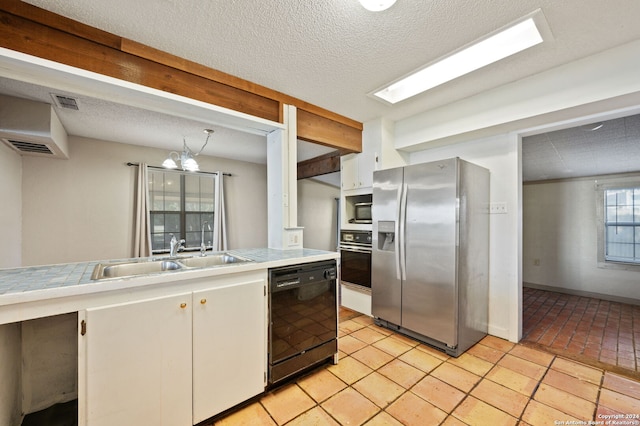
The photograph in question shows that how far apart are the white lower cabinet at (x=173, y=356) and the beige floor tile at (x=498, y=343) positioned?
220cm

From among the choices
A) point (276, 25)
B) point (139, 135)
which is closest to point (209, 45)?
point (276, 25)

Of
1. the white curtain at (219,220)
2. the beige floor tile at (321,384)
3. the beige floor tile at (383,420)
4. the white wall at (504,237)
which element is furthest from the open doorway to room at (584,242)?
the white curtain at (219,220)

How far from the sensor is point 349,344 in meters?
2.49

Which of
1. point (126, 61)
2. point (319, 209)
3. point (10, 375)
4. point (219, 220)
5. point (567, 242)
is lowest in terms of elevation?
point (10, 375)

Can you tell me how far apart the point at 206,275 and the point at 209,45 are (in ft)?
5.28

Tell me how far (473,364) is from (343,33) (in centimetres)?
278

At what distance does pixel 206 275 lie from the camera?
151 centimetres

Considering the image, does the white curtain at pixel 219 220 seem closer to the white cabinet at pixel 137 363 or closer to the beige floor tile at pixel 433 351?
the white cabinet at pixel 137 363

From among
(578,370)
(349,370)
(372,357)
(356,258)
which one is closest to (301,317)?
(349,370)

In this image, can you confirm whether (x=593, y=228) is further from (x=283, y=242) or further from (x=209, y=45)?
(x=209, y=45)

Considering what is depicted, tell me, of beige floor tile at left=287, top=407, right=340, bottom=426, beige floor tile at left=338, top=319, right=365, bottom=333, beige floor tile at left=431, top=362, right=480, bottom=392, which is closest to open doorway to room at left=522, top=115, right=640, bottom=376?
beige floor tile at left=431, top=362, right=480, bottom=392

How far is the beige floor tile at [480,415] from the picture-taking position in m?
1.53

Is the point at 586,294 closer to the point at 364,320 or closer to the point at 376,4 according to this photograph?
the point at 364,320

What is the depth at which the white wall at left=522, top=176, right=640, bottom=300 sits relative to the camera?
401 centimetres
